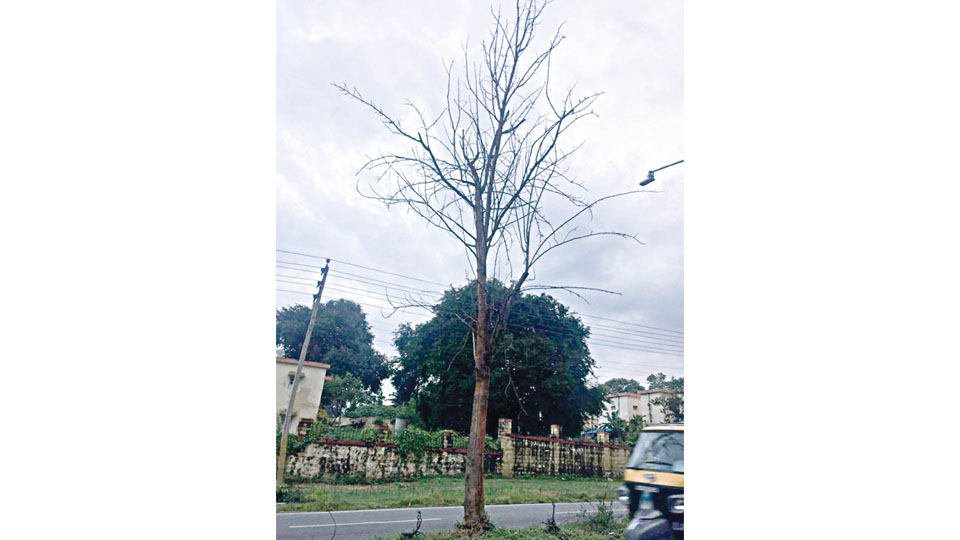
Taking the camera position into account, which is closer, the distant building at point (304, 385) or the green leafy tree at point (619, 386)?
the green leafy tree at point (619, 386)

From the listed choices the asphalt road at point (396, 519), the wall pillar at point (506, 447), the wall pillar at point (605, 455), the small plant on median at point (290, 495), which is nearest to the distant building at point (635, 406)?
the wall pillar at point (605, 455)

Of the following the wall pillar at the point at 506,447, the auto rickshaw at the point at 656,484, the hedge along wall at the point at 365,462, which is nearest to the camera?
the auto rickshaw at the point at 656,484

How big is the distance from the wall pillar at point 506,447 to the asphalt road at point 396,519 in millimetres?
377

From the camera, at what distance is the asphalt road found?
223cm

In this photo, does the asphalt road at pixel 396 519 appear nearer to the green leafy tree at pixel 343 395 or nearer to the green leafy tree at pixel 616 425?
the green leafy tree at pixel 616 425

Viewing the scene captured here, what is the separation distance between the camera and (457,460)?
4.92 m

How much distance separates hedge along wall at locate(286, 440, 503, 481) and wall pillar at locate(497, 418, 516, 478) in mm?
1269

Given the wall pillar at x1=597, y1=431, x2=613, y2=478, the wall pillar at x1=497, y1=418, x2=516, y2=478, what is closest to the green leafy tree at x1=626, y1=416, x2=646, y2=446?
the wall pillar at x1=597, y1=431, x2=613, y2=478

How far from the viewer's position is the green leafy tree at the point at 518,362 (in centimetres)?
229

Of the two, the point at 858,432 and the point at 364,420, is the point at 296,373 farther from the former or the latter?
the point at 858,432

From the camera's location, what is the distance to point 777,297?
1.14 m

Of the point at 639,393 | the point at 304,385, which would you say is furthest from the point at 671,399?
the point at 304,385
